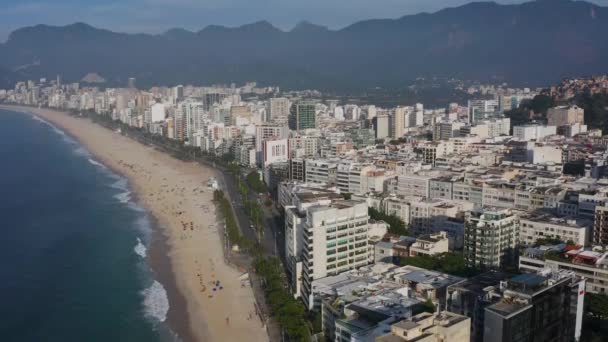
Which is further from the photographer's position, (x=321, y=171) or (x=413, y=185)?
(x=321, y=171)

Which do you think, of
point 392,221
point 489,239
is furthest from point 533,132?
point 489,239

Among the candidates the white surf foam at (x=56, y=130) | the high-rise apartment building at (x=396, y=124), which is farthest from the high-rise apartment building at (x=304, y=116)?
the white surf foam at (x=56, y=130)

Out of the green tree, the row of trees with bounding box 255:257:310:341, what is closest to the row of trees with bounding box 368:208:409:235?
the row of trees with bounding box 255:257:310:341

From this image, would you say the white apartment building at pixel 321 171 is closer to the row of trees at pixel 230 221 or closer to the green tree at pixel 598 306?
the row of trees at pixel 230 221

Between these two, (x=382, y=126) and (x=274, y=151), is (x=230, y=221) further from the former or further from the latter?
(x=382, y=126)

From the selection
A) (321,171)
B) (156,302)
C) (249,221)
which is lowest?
(156,302)

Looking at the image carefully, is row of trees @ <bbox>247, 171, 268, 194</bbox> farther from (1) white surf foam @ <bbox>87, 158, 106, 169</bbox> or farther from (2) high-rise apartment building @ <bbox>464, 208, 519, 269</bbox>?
(2) high-rise apartment building @ <bbox>464, 208, 519, 269</bbox>

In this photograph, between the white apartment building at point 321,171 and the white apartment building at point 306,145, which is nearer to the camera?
the white apartment building at point 321,171
